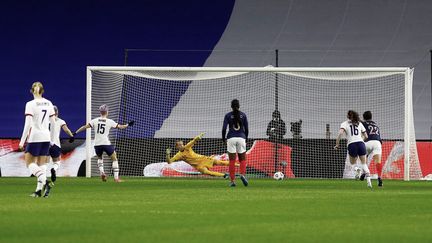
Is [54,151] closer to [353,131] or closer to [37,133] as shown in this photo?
[353,131]

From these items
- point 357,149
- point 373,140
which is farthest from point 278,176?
point 357,149

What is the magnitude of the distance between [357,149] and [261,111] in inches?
314

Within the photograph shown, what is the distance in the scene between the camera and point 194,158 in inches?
1150

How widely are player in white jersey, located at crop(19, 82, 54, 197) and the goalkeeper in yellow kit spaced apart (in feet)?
43.6

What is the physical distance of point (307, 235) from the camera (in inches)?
334

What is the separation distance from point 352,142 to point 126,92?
9633mm

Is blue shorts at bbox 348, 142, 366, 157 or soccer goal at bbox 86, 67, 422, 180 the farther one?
soccer goal at bbox 86, 67, 422, 180

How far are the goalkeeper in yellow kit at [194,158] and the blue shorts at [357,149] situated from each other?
584cm

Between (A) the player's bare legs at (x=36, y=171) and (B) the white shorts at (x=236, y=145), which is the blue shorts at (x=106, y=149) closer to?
(B) the white shorts at (x=236, y=145)

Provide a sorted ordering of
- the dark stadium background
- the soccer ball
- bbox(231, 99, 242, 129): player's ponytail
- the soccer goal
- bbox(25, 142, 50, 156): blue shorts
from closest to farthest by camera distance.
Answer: bbox(25, 142, 50, 156): blue shorts < bbox(231, 99, 242, 129): player's ponytail < the soccer ball < the soccer goal < the dark stadium background

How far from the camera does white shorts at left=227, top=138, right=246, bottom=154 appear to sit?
71.1 feet

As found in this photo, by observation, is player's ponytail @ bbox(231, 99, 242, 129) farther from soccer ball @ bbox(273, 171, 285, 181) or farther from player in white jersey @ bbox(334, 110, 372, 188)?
soccer ball @ bbox(273, 171, 285, 181)

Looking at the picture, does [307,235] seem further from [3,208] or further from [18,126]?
[18,126]

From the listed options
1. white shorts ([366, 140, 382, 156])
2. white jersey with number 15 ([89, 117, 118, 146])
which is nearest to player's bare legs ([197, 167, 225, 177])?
white jersey with number 15 ([89, 117, 118, 146])
